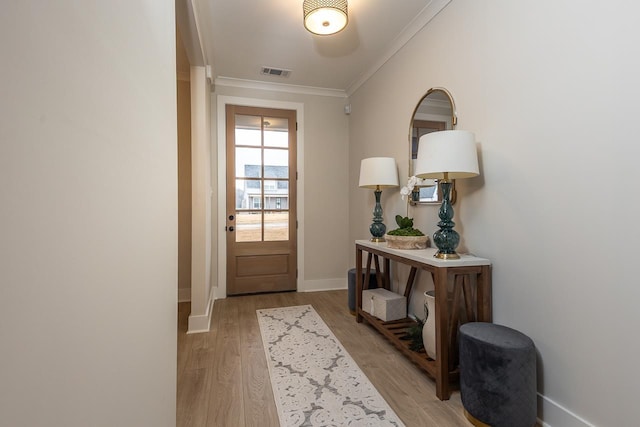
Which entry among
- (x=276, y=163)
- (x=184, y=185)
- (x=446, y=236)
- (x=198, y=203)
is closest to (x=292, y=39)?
(x=276, y=163)

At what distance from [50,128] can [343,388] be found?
1.86 meters

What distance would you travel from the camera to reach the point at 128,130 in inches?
27.8

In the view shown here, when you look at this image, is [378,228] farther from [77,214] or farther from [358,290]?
[77,214]

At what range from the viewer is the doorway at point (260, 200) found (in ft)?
11.7

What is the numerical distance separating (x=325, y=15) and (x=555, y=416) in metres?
2.73

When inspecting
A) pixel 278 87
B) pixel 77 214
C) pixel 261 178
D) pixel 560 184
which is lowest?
pixel 77 214

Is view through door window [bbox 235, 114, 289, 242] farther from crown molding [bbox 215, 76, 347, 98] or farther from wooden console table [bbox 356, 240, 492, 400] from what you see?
wooden console table [bbox 356, 240, 492, 400]

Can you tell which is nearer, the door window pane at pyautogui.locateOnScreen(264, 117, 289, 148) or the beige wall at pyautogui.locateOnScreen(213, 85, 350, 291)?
the door window pane at pyautogui.locateOnScreen(264, 117, 289, 148)

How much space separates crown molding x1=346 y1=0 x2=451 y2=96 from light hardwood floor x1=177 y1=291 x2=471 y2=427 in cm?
262

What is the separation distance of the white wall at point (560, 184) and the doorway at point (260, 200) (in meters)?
2.23

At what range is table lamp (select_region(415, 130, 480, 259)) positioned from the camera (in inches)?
65.1

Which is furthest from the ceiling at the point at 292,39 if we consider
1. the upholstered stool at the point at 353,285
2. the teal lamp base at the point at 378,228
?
the upholstered stool at the point at 353,285

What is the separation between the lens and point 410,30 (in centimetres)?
249

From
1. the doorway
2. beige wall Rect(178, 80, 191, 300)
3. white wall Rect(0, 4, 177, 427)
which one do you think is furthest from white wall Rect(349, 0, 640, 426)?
beige wall Rect(178, 80, 191, 300)
